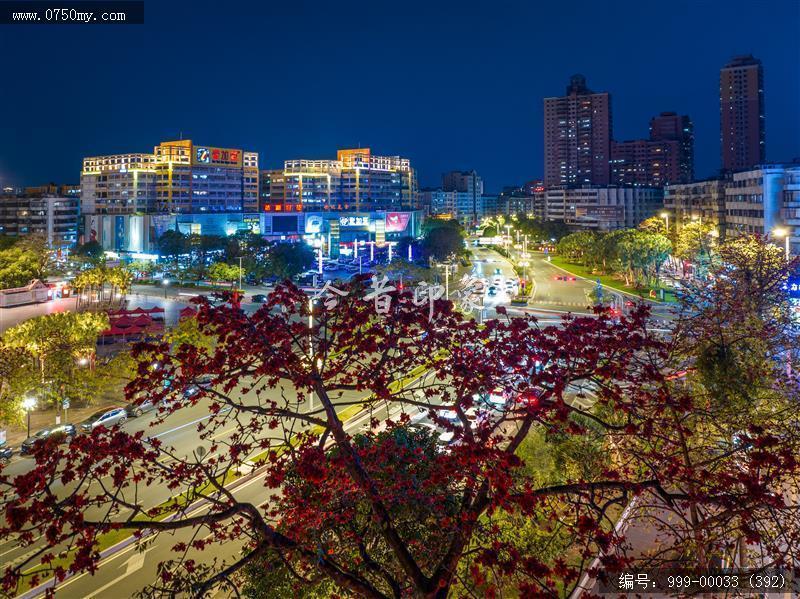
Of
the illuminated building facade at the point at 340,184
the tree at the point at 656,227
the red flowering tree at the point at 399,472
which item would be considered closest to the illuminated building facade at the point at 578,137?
the illuminated building facade at the point at 340,184

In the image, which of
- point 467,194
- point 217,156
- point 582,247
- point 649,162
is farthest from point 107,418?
point 467,194

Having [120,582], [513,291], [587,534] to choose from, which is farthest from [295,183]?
[587,534]

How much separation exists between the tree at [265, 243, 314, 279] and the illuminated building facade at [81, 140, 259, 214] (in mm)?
31511

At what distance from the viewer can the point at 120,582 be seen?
387 inches

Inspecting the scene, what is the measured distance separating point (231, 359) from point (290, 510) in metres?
1.62

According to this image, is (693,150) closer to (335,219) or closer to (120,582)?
(335,219)

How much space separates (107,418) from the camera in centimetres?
1753

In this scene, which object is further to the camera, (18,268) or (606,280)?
(606,280)

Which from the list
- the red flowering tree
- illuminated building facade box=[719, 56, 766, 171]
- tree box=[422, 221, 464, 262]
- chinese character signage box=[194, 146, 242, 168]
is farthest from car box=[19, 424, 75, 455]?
illuminated building facade box=[719, 56, 766, 171]

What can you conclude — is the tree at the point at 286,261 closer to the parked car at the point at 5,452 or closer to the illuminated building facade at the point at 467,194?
the parked car at the point at 5,452

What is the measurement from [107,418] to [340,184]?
272 feet

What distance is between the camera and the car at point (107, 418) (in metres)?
17.2

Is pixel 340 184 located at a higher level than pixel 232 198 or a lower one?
higher

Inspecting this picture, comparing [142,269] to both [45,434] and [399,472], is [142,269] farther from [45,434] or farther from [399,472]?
[399,472]
